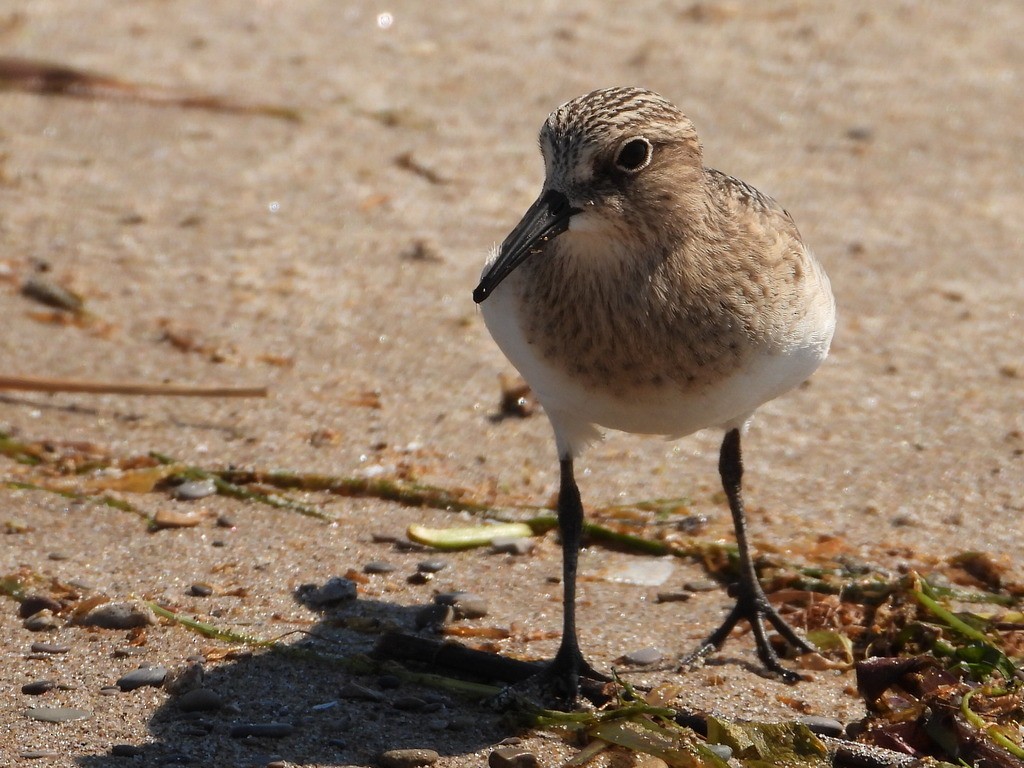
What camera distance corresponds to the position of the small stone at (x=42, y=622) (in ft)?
14.2

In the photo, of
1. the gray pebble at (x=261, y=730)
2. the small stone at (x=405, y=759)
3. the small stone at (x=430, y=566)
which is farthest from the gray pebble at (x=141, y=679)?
the small stone at (x=430, y=566)

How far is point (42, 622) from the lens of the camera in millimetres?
4332

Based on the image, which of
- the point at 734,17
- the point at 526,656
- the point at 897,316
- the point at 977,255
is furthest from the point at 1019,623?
the point at 734,17

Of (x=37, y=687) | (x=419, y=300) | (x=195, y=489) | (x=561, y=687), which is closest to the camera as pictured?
(x=37, y=687)

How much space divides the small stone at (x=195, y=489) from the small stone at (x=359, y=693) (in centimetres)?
132

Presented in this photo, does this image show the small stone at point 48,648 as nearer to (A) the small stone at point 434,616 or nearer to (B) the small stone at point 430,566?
(A) the small stone at point 434,616

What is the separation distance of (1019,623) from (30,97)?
20.6ft

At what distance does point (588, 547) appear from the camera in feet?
17.0

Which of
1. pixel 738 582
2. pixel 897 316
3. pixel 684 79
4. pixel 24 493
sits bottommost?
pixel 24 493

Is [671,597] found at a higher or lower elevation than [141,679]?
higher

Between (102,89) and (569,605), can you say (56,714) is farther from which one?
(102,89)

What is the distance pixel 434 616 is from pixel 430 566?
0.34 meters

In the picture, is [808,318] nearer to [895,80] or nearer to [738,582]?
[738,582]

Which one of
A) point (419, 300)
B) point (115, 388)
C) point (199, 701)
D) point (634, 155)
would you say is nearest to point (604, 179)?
point (634, 155)
